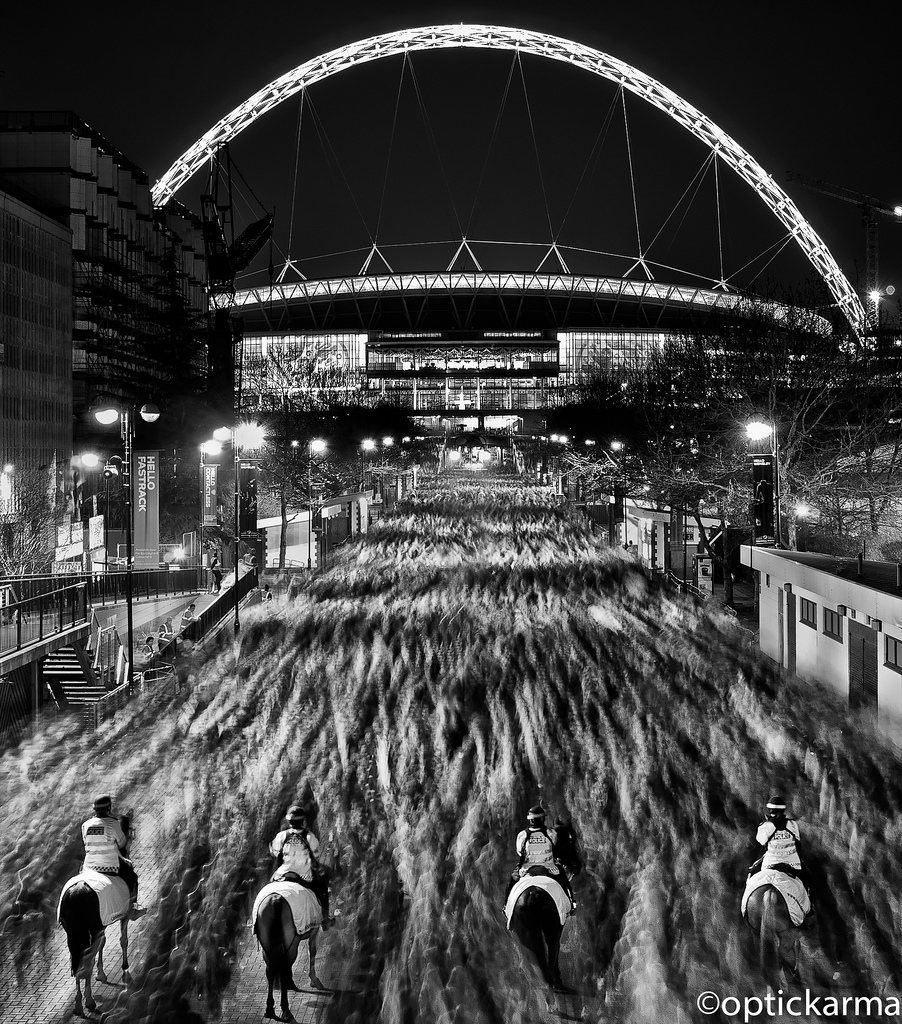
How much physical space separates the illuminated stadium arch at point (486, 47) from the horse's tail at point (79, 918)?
120 meters

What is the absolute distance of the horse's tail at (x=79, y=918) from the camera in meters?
8.82

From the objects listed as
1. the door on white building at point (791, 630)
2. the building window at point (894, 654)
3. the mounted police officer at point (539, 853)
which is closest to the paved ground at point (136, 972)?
the mounted police officer at point (539, 853)

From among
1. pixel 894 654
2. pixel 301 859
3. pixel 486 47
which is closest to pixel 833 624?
pixel 894 654

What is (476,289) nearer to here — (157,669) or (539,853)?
(157,669)

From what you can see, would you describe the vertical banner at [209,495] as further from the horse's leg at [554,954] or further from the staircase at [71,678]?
the horse's leg at [554,954]

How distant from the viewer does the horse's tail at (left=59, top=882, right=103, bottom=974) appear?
8.82 meters

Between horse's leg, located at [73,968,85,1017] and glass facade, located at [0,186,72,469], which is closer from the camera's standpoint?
horse's leg, located at [73,968,85,1017]

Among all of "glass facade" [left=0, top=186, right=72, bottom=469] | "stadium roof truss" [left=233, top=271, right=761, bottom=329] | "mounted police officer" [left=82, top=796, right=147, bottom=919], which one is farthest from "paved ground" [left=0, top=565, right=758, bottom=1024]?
"stadium roof truss" [left=233, top=271, right=761, bottom=329]

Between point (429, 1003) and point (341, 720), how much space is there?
986cm

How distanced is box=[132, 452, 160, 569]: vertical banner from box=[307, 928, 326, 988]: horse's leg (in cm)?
3074

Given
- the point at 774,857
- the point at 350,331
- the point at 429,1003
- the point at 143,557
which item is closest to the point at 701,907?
the point at 774,857

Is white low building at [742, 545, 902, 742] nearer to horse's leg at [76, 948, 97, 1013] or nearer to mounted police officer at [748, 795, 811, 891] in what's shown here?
mounted police officer at [748, 795, 811, 891]

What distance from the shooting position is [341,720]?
18.1 m

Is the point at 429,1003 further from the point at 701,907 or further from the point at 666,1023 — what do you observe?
the point at 701,907
